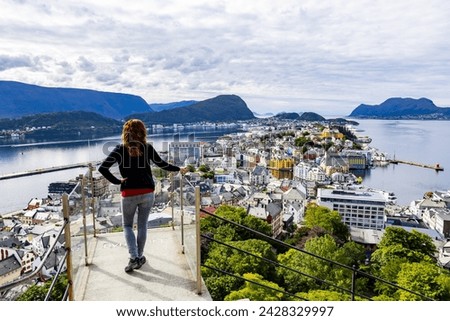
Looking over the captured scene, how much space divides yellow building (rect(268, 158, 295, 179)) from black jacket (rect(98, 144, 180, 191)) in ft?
109

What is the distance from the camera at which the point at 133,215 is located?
2.14 metres

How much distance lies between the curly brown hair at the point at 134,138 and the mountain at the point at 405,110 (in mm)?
158423

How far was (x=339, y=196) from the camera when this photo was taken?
19.0 m

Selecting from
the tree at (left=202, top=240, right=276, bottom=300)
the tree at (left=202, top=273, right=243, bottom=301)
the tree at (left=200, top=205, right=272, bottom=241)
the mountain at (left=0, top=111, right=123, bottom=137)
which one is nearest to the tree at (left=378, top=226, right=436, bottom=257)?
the tree at (left=200, top=205, right=272, bottom=241)

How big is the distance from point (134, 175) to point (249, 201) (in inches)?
676

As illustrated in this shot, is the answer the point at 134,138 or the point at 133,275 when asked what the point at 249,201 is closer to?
the point at 133,275

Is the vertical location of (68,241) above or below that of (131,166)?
below

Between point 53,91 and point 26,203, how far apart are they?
123993mm

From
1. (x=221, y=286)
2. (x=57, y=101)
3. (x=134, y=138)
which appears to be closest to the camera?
(x=134, y=138)

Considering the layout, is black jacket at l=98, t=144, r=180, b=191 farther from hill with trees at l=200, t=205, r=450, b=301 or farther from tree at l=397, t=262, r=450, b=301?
tree at l=397, t=262, r=450, b=301

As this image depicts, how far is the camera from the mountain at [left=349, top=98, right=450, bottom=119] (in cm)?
14262

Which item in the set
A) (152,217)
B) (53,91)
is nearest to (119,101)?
(53,91)

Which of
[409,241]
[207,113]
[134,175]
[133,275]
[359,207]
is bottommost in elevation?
[359,207]

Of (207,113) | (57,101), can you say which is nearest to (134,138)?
(207,113)
